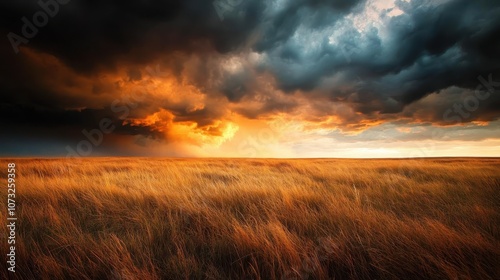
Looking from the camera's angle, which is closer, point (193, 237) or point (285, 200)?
point (193, 237)

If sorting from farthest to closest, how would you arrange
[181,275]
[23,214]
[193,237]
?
1. [23,214]
2. [193,237]
3. [181,275]

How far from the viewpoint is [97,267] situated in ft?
7.11

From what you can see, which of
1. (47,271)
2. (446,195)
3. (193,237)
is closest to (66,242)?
(47,271)

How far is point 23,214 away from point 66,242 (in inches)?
75.0

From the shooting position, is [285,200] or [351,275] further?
[285,200]

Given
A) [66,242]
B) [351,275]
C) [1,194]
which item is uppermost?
[1,194]

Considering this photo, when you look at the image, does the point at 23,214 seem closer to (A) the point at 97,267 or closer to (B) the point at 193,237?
(A) the point at 97,267

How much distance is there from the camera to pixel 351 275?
82.3 inches

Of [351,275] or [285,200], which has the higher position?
[285,200]

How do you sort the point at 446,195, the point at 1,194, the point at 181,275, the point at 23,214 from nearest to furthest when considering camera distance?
the point at 181,275
the point at 23,214
the point at 1,194
the point at 446,195

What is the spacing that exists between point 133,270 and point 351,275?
208 cm

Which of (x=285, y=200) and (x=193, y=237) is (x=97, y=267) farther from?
(x=285, y=200)

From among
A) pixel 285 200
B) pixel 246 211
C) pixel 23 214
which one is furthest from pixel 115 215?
pixel 285 200

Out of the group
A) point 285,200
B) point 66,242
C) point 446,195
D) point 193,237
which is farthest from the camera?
point 446,195
